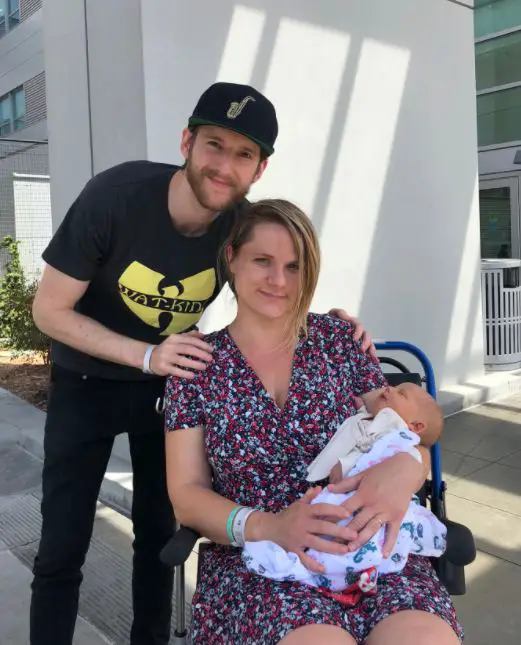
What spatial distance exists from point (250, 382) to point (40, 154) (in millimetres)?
10140

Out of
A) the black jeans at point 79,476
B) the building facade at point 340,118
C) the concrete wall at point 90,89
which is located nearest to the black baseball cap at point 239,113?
the black jeans at point 79,476

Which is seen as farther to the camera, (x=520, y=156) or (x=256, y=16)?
(x=520, y=156)

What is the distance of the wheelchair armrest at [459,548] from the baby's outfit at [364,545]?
0.07 ft

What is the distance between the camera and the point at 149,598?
2391 mm

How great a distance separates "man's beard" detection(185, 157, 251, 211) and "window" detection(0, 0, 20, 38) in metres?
18.4

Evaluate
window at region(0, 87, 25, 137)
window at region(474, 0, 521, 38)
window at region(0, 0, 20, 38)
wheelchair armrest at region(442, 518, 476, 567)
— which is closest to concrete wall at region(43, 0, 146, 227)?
wheelchair armrest at region(442, 518, 476, 567)

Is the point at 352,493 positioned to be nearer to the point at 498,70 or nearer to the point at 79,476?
the point at 79,476

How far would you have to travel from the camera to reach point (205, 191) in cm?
187

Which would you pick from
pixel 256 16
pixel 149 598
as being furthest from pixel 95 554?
pixel 256 16

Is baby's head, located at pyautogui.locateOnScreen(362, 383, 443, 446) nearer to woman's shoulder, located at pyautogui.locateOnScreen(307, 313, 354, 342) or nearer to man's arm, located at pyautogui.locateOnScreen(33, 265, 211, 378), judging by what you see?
woman's shoulder, located at pyautogui.locateOnScreen(307, 313, 354, 342)

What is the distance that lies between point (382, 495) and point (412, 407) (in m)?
0.39

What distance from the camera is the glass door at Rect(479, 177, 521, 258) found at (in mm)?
10836

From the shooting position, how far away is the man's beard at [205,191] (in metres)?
1.86

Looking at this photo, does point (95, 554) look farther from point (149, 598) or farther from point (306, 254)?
point (306, 254)
